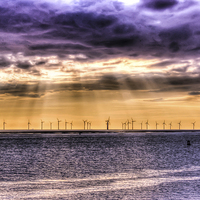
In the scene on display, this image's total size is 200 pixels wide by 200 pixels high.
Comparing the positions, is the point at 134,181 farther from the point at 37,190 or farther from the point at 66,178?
the point at 37,190

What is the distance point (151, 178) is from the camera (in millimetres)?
40438

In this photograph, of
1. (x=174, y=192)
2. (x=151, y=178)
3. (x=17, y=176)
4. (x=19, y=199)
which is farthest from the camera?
(x=17, y=176)

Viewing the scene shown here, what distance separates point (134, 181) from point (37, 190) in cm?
1195

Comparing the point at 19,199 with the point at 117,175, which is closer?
the point at 19,199

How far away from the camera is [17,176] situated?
142ft

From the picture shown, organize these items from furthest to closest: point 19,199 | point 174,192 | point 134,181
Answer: point 134,181 → point 174,192 → point 19,199

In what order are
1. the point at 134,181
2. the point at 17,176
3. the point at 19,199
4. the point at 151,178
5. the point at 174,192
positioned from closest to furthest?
the point at 19,199
the point at 174,192
the point at 134,181
the point at 151,178
the point at 17,176

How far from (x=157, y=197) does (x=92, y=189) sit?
7.20m

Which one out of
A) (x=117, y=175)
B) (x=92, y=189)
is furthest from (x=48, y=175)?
(x=92, y=189)

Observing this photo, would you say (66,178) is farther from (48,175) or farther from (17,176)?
(17,176)

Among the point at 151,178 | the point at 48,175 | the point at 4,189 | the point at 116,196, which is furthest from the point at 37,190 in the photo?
the point at 151,178

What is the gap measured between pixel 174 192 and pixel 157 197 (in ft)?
9.98

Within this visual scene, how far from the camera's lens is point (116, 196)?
2941 cm

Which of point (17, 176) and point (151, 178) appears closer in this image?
point (151, 178)
